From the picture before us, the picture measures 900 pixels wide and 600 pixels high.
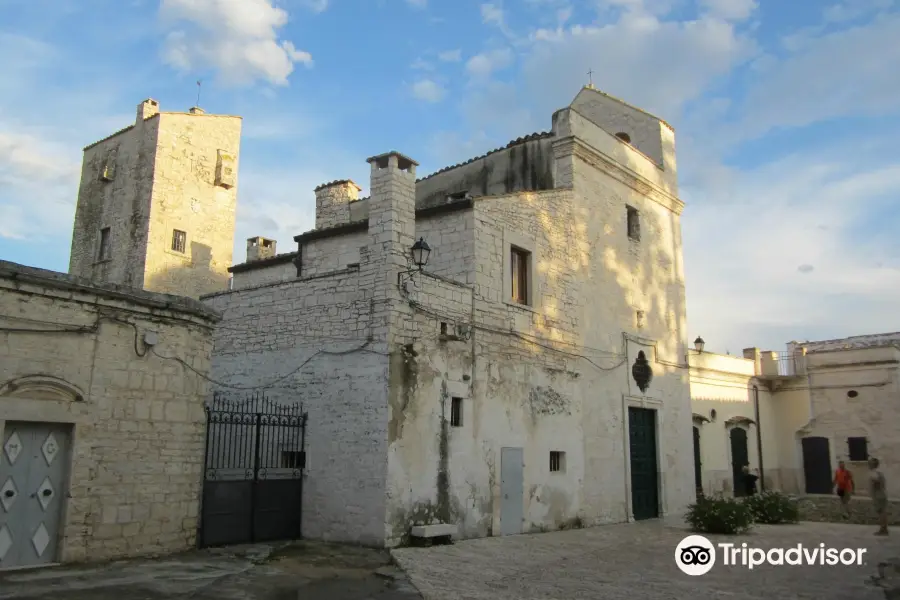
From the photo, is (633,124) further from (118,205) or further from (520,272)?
(118,205)

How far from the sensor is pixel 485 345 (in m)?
13.3

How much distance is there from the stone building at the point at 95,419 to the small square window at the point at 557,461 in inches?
292

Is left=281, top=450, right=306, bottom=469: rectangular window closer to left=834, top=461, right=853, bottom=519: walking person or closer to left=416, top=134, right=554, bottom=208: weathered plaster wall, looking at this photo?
left=416, top=134, right=554, bottom=208: weathered plaster wall

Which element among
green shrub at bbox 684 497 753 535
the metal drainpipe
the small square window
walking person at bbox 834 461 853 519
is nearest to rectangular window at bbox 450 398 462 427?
the small square window

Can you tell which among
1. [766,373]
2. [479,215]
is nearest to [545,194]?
[479,215]

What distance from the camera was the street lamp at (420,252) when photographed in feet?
37.9

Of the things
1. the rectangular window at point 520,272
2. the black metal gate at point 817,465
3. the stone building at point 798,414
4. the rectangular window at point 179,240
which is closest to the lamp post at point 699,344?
the stone building at point 798,414

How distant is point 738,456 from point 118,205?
76.6 feet

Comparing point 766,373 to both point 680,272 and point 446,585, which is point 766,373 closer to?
point 680,272

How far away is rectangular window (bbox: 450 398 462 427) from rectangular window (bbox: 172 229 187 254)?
14136 mm

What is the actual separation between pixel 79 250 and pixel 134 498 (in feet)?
58.1

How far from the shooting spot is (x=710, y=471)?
23.0 m

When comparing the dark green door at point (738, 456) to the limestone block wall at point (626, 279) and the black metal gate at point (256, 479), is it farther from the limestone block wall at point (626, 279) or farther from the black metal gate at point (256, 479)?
the black metal gate at point (256, 479)

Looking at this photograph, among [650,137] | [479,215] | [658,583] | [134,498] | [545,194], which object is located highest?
[650,137]
